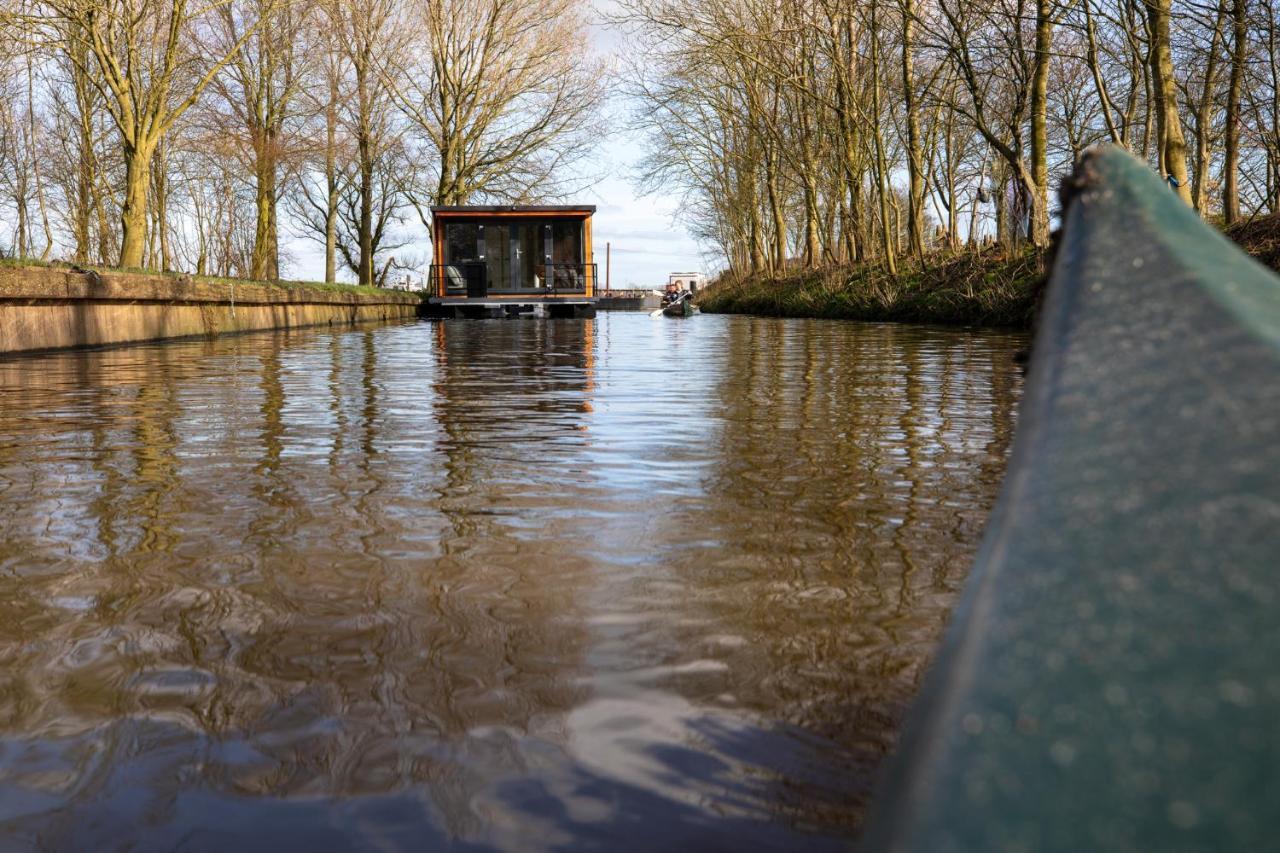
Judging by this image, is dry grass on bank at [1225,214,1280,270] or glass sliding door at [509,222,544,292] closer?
→ dry grass on bank at [1225,214,1280,270]

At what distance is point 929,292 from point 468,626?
1694 centimetres

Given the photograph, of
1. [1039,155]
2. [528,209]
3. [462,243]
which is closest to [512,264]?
[462,243]

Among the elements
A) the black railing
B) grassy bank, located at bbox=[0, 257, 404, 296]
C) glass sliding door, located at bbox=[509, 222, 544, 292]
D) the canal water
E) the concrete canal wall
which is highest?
glass sliding door, located at bbox=[509, 222, 544, 292]

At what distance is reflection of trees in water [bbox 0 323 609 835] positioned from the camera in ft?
5.15

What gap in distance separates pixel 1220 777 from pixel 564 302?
25299mm

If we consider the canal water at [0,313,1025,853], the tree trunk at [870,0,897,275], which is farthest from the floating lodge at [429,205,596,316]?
the canal water at [0,313,1025,853]

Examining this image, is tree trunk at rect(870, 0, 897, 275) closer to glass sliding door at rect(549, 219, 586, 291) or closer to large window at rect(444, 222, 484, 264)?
glass sliding door at rect(549, 219, 586, 291)

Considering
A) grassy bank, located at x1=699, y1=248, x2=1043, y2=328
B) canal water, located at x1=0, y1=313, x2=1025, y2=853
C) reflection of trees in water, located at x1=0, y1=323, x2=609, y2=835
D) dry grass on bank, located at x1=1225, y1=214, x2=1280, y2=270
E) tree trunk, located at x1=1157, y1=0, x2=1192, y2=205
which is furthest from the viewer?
grassy bank, located at x1=699, y1=248, x2=1043, y2=328

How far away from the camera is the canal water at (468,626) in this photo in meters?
1.43

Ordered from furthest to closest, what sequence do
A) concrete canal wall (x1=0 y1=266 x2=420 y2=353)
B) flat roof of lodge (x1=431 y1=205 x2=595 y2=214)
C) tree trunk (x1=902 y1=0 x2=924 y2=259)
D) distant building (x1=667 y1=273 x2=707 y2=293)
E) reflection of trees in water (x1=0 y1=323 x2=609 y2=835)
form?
1. distant building (x1=667 y1=273 x2=707 y2=293)
2. flat roof of lodge (x1=431 y1=205 x2=595 y2=214)
3. tree trunk (x1=902 y1=0 x2=924 y2=259)
4. concrete canal wall (x1=0 y1=266 x2=420 y2=353)
5. reflection of trees in water (x1=0 y1=323 x2=609 y2=835)

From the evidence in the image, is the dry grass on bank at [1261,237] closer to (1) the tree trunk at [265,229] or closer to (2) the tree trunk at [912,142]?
(2) the tree trunk at [912,142]

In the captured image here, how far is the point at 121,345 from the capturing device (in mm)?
11906

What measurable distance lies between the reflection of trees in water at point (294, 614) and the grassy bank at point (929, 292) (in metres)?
11.6

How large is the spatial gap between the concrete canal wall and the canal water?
559cm
